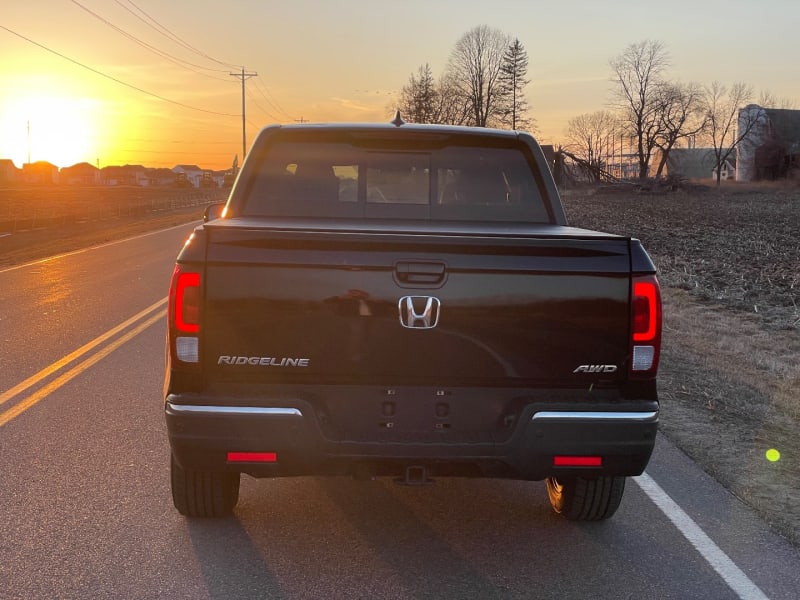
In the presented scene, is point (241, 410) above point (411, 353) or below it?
Result: below

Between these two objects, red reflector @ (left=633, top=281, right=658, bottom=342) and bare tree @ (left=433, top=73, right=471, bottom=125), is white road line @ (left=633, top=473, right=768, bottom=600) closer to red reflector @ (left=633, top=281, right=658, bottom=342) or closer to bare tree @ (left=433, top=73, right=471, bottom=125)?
red reflector @ (left=633, top=281, right=658, bottom=342)

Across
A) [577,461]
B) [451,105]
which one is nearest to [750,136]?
[451,105]

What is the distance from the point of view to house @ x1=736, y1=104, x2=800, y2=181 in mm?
105938

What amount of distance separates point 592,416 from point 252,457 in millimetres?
1426

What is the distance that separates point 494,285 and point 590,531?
5.44 feet

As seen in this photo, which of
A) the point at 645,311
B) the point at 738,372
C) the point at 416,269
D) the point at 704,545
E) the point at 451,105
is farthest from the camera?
the point at 451,105

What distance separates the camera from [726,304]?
12.8 meters

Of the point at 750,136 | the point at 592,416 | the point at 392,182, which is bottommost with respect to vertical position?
the point at 592,416

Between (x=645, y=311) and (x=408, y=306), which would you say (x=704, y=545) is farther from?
(x=408, y=306)

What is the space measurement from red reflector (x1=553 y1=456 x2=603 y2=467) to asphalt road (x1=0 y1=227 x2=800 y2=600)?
0.53 meters

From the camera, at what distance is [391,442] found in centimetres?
353

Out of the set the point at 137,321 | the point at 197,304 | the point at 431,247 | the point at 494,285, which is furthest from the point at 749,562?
the point at 137,321

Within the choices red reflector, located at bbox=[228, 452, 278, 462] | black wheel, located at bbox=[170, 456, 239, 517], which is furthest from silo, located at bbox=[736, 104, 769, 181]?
red reflector, located at bbox=[228, 452, 278, 462]

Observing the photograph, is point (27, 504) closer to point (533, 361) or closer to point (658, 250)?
point (533, 361)
